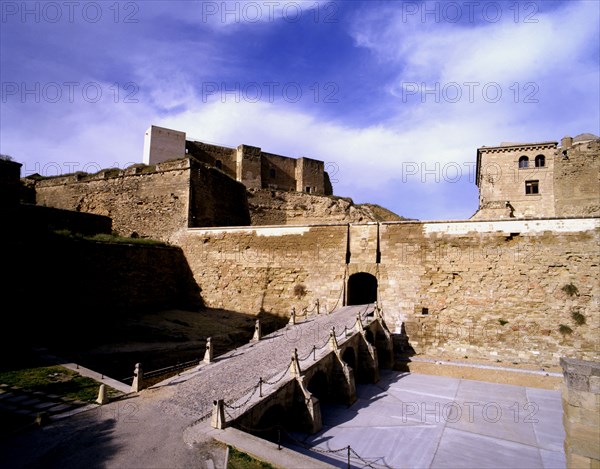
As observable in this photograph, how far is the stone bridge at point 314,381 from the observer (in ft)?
22.8

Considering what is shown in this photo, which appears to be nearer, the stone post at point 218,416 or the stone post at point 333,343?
the stone post at point 218,416

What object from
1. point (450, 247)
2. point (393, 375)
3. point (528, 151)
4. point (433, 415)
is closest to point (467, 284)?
point (450, 247)

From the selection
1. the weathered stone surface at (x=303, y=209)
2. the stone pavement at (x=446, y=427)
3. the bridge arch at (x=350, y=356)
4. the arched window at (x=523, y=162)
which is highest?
the arched window at (x=523, y=162)

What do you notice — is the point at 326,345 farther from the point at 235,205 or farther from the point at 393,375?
the point at 235,205

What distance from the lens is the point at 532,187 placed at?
2748 cm

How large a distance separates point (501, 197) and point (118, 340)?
2699 centimetres

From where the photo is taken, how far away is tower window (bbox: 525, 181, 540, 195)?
89.7 feet

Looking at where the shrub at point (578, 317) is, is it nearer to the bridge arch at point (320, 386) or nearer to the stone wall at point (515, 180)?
the bridge arch at point (320, 386)

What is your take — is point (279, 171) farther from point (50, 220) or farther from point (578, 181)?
point (578, 181)

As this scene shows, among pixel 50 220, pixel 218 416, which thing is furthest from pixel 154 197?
pixel 218 416

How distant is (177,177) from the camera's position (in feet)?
70.8

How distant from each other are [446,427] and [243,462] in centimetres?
661

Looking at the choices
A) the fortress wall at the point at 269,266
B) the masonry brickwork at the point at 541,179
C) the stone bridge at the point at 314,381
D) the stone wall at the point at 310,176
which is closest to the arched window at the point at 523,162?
the masonry brickwork at the point at 541,179

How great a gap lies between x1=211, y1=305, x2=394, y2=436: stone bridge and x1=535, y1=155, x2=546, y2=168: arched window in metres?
20.4
